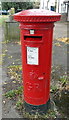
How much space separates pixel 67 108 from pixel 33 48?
1.35 meters

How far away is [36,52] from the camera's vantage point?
2.37m

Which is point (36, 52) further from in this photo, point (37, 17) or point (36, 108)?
point (36, 108)

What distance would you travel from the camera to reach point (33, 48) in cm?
234

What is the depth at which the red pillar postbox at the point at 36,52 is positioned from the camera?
2.21 metres

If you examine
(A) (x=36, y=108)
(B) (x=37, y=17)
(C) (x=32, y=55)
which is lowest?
(A) (x=36, y=108)

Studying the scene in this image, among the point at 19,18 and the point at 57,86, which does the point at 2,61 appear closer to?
the point at 57,86

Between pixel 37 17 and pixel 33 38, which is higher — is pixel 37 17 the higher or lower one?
the higher one

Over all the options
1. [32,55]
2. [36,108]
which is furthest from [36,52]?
[36,108]

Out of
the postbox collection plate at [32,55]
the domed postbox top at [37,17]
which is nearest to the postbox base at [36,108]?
the postbox collection plate at [32,55]

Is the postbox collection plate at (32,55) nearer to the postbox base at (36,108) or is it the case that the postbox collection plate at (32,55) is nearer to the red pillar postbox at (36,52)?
the red pillar postbox at (36,52)

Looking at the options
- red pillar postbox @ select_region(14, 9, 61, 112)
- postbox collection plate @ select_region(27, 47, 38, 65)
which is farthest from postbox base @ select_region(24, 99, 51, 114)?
postbox collection plate @ select_region(27, 47, 38, 65)

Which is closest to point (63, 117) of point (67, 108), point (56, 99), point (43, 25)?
point (67, 108)

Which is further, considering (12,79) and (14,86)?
(12,79)

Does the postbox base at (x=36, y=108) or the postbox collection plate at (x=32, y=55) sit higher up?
the postbox collection plate at (x=32, y=55)
